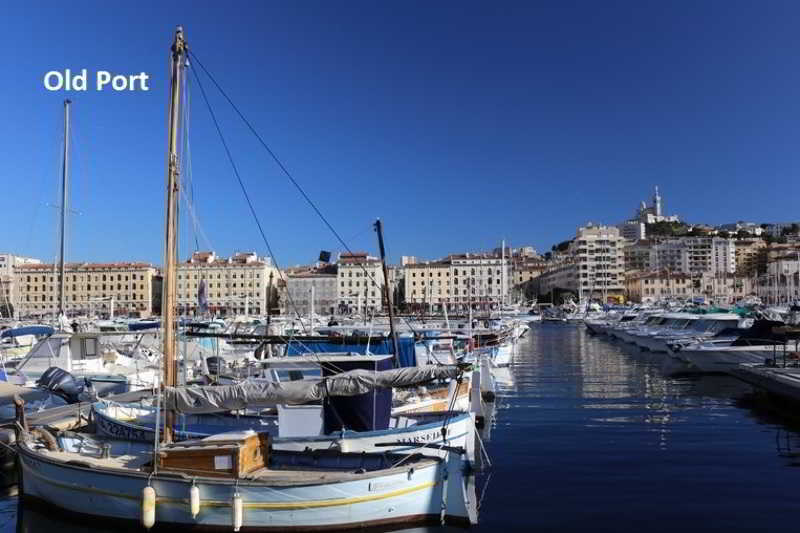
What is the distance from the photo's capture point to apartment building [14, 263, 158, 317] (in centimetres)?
14150

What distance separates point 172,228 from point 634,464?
10997 mm

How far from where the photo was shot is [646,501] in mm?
12328

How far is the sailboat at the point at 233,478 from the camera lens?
10.2 m

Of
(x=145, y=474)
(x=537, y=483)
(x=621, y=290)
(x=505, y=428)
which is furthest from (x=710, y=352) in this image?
(x=621, y=290)

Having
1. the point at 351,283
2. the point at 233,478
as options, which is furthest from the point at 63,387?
the point at 351,283

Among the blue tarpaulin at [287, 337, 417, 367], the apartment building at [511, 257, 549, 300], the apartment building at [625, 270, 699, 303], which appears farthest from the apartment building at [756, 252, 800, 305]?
the blue tarpaulin at [287, 337, 417, 367]

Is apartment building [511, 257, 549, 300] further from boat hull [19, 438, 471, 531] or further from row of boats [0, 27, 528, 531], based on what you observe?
boat hull [19, 438, 471, 531]

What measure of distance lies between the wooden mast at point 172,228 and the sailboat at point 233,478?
18mm

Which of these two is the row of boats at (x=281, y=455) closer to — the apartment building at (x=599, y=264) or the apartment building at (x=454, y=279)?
the apartment building at (x=454, y=279)

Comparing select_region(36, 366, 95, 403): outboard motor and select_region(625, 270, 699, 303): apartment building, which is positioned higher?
select_region(625, 270, 699, 303): apartment building

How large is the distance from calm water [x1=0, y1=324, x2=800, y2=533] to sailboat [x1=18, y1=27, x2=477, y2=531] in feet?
2.20

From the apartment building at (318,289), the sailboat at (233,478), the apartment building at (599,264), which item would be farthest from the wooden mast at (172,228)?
the apartment building at (599,264)

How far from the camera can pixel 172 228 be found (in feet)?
38.9

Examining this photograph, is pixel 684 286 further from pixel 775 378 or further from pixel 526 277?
pixel 775 378
